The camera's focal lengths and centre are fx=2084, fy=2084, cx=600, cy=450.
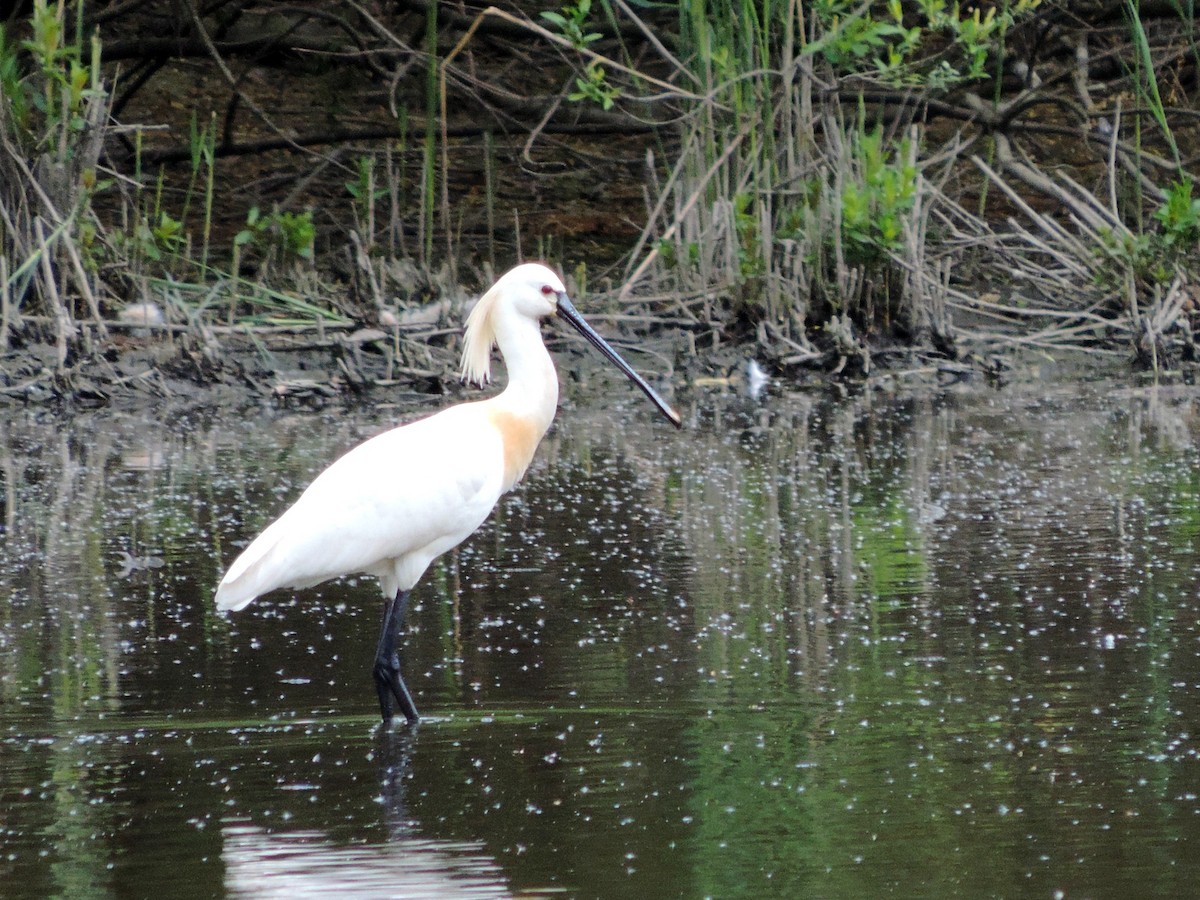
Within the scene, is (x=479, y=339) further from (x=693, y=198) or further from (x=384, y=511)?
(x=693, y=198)

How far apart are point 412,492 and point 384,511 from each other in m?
0.08

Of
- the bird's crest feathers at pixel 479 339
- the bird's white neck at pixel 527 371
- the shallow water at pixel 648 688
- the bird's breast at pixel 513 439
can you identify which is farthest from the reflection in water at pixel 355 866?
the bird's crest feathers at pixel 479 339

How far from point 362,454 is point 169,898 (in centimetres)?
187

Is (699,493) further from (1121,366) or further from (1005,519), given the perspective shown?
(1121,366)

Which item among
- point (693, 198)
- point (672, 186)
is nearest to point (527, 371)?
point (693, 198)

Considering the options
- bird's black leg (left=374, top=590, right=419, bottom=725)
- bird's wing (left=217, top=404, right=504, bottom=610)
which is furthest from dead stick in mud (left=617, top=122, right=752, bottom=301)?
bird's black leg (left=374, top=590, right=419, bottom=725)

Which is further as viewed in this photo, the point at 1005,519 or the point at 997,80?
the point at 997,80

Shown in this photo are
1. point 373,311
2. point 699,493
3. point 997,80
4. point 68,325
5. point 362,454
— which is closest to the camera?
point 362,454

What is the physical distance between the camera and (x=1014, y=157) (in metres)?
11.2

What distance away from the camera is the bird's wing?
460 centimetres

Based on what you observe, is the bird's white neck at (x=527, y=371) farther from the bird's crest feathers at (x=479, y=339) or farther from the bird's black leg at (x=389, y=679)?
the bird's black leg at (x=389, y=679)

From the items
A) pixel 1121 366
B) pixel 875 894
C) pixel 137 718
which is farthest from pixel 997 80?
pixel 875 894

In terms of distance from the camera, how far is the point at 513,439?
5.04 metres

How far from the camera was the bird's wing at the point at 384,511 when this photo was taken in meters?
4.60
